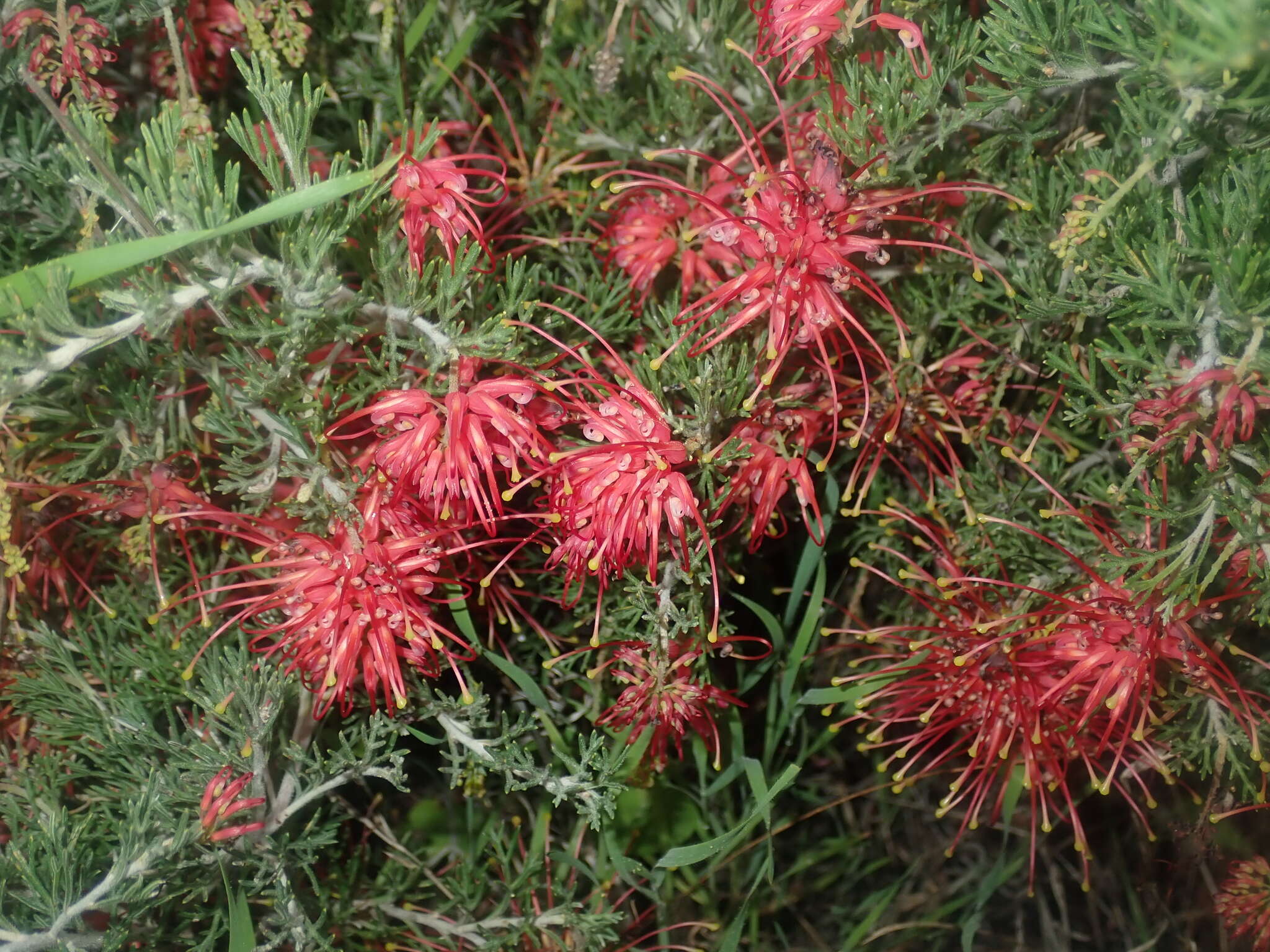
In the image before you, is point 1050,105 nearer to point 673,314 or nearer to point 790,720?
point 673,314

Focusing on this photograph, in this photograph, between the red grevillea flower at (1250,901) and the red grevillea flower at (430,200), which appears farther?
the red grevillea flower at (1250,901)

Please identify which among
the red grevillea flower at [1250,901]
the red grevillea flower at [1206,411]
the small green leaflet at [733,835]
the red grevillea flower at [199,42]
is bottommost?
the red grevillea flower at [1250,901]

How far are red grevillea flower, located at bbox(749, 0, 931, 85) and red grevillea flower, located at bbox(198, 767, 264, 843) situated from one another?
2.25 ft

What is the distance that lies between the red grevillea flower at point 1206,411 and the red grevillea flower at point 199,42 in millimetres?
791

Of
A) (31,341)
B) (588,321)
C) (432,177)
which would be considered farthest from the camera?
(588,321)

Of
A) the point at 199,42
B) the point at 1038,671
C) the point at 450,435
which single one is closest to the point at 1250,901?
the point at 1038,671

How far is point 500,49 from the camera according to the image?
1.02 m

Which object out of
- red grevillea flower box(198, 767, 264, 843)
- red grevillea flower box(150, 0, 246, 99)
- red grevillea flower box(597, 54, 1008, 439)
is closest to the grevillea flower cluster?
red grevillea flower box(597, 54, 1008, 439)

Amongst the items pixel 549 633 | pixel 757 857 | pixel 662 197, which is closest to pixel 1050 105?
pixel 662 197

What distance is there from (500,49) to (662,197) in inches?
12.4

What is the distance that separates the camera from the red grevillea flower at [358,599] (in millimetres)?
700

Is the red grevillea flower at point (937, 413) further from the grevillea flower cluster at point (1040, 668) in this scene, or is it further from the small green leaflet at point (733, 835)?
the small green leaflet at point (733, 835)

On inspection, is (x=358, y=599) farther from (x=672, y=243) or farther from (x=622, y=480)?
(x=672, y=243)

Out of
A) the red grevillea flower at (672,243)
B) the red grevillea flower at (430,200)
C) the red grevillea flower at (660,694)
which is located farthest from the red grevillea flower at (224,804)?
the red grevillea flower at (672,243)
